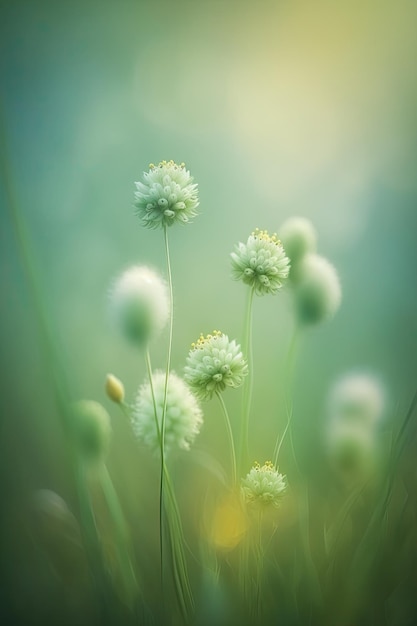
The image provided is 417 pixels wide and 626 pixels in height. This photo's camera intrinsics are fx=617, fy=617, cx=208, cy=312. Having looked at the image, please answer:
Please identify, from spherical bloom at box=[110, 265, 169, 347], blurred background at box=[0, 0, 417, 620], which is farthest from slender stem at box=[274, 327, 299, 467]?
spherical bloom at box=[110, 265, 169, 347]

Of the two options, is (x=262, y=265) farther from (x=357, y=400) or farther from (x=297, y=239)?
(x=357, y=400)

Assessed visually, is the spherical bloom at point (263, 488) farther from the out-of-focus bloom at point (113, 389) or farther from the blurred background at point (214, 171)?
the out-of-focus bloom at point (113, 389)

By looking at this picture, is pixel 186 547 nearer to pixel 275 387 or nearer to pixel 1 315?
pixel 275 387

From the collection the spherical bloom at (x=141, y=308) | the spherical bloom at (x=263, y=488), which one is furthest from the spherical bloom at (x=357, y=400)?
the spherical bloom at (x=141, y=308)

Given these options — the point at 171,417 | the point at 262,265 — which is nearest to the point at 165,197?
the point at 262,265

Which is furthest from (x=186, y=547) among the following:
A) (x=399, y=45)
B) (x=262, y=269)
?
(x=399, y=45)
